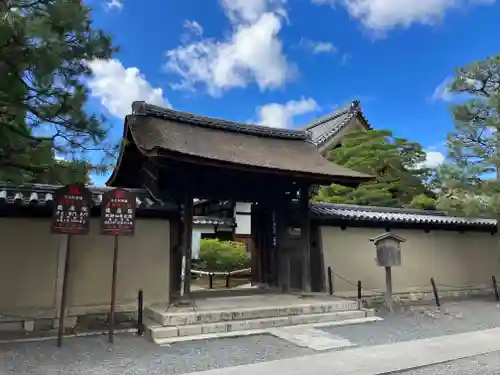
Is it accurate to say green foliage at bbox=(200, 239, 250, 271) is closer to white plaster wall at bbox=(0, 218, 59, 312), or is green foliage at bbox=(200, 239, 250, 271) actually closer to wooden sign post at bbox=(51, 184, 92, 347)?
white plaster wall at bbox=(0, 218, 59, 312)

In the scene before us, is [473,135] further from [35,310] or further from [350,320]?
[35,310]

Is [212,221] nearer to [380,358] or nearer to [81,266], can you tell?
[81,266]

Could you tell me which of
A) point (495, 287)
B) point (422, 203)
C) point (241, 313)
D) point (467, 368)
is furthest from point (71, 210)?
point (422, 203)

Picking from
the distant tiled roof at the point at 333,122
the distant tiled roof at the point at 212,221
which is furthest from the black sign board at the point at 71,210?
the distant tiled roof at the point at 333,122

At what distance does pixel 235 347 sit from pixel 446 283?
335 inches

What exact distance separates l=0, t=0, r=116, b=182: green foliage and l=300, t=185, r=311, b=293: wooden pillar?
527cm

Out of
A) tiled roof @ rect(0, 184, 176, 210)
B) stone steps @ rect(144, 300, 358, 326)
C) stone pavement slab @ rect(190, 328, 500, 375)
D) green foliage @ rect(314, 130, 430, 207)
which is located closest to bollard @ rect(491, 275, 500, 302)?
green foliage @ rect(314, 130, 430, 207)

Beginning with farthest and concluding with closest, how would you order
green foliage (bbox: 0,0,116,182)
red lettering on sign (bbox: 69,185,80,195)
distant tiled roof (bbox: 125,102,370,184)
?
distant tiled roof (bbox: 125,102,370,184) → red lettering on sign (bbox: 69,185,80,195) → green foliage (bbox: 0,0,116,182)

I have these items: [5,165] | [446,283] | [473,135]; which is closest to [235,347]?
[5,165]

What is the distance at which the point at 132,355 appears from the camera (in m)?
5.72

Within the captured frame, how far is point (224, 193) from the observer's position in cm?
956

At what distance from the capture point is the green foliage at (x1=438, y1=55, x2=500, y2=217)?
11070 millimetres

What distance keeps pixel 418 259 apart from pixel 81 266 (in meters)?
9.11

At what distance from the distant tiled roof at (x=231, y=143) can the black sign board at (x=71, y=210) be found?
1.38 m
